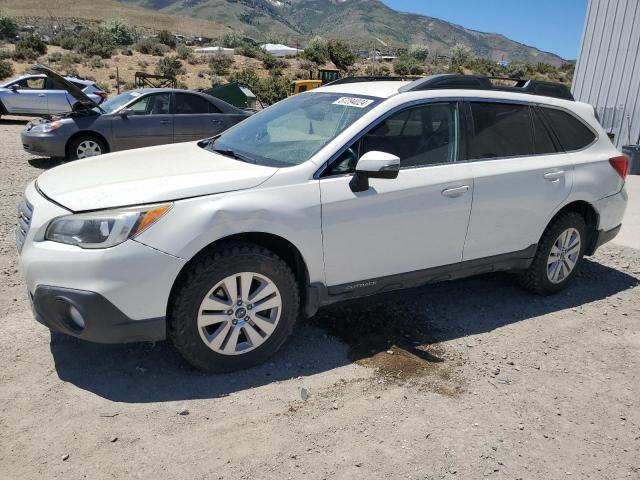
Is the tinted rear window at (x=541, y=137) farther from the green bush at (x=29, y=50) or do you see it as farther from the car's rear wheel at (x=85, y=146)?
the green bush at (x=29, y=50)

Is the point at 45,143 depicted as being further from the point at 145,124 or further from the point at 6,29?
the point at 6,29

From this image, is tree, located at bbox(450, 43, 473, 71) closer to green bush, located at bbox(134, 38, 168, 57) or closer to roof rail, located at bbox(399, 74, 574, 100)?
green bush, located at bbox(134, 38, 168, 57)

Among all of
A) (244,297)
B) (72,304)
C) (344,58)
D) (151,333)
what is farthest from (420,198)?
(344,58)

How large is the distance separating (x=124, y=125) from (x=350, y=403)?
8.04m

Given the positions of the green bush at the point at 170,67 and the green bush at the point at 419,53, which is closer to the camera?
the green bush at the point at 170,67

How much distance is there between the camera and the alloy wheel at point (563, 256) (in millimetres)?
4738

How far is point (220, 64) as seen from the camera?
37156mm

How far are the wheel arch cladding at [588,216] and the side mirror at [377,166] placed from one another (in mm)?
2033

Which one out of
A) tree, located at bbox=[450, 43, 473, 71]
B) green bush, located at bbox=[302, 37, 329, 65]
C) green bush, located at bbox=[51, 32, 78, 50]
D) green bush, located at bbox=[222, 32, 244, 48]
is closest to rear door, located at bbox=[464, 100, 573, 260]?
green bush, located at bbox=[51, 32, 78, 50]

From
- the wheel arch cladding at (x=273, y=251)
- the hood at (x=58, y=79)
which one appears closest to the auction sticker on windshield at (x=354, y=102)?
the wheel arch cladding at (x=273, y=251)

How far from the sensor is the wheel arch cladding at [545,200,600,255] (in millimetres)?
4785

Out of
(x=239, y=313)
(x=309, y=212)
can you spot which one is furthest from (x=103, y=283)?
(x=309, y=212)

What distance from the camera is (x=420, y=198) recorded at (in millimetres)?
3781

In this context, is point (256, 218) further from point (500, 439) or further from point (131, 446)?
point (500, 439)
